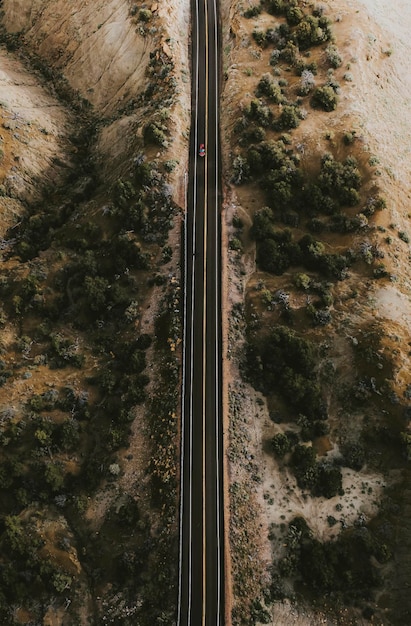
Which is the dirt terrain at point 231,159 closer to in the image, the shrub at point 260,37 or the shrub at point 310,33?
the shrub at point 260,37

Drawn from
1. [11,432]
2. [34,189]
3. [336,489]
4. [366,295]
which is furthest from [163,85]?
[336,489]

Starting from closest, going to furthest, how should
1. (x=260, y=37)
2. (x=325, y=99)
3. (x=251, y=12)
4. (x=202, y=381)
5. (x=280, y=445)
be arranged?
1. (x=280, y=445)
2. (x=202, y=381)
3. (x=325, y=99)
4. (x=260, y=37)
5. (x=251, y=12)

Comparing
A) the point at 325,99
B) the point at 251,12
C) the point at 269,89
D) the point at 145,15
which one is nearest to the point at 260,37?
the point at 251,12

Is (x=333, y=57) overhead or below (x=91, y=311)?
overhead

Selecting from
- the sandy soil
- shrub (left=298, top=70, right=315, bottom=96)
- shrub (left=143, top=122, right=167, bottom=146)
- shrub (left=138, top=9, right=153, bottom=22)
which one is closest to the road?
the sandy soil

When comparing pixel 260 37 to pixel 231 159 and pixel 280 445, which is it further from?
pixel 280 445

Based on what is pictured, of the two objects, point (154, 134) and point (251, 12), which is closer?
point (154, 134)
